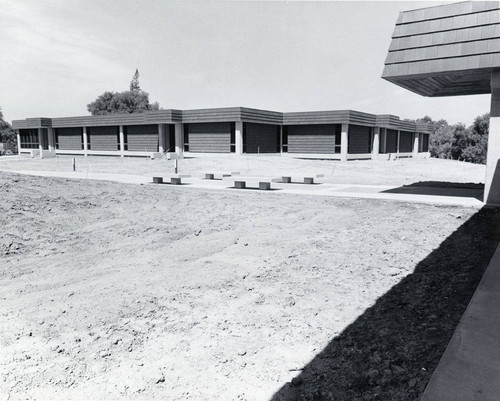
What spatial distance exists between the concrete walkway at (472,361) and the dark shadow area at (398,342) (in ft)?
0.41

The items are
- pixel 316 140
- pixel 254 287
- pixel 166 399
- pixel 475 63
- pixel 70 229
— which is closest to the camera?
pixel 166 399

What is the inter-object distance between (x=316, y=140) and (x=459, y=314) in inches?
1421

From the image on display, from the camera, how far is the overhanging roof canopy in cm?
1153

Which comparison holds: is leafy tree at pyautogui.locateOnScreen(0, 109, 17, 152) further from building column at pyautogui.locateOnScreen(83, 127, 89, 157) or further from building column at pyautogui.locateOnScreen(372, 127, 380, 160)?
building column at pyautogui.locateOnScreen(372, 127, 380, 160)

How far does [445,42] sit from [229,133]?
2697 cm

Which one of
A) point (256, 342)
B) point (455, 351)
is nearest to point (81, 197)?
point (256, 342)

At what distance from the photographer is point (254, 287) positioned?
6879 mm

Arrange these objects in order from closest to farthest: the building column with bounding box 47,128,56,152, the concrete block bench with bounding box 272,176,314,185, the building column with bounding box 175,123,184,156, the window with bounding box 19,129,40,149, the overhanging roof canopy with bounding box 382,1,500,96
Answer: the overhanging roof canopy with bounding box 382,1,500,96 → the concrete block bench with bounding box 272,176,314,185 → the building column with bounding box 175,123,184,156 → the building column with bounding box 47,128,56,152 → the window with bounding box 19,129,40,149

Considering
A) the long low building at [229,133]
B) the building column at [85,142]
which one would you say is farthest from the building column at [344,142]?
the building column at [85,142]

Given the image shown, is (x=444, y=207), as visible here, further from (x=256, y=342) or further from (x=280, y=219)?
(x=256, y=342)

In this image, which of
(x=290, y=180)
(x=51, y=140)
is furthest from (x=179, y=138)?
(x=290, y=180)

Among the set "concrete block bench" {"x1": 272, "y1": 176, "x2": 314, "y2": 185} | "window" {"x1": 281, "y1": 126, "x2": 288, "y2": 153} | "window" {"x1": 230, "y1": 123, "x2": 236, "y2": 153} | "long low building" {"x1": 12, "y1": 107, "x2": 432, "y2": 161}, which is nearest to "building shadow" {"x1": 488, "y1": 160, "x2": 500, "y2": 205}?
"concrete block bench" {"x1": 272, "y1": 176, "x2": 314, "y2": 185}

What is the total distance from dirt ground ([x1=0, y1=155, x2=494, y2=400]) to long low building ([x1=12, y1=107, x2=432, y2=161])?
2569cm

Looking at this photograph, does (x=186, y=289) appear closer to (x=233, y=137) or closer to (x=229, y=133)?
(x=233, y=137)
